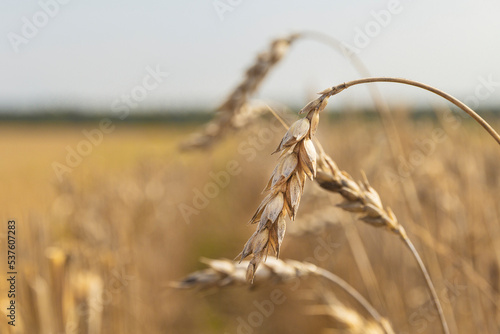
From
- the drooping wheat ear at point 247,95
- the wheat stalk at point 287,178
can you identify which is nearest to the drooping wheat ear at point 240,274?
the wheat stalk at point 287,178

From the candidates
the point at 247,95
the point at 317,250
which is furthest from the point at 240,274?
the point at 317,250

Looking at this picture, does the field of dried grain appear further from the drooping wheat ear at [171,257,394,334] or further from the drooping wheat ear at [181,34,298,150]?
the drooping wheat ear at [181,34,298,150]

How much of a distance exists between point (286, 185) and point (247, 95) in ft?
2.00

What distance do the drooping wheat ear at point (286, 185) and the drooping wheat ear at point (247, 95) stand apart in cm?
57

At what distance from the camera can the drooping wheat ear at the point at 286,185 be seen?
0.41m

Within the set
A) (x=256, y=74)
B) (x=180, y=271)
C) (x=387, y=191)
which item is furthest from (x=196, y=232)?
(x=256, y=74)

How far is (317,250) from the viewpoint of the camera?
1.97m

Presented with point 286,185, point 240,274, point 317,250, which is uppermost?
point 286,185

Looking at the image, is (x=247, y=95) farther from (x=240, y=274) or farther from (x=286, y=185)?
(x=286, y=185)

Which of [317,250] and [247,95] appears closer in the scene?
[247,95]

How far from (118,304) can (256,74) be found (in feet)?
3.22

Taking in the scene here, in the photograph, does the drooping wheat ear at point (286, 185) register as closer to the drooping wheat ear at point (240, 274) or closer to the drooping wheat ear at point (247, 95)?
the drooping wheat ear at point (240, 274)

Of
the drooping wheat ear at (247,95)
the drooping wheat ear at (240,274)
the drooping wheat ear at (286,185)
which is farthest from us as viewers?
the drooping wheat ear at (247,95)

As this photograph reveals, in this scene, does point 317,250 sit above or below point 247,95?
below
